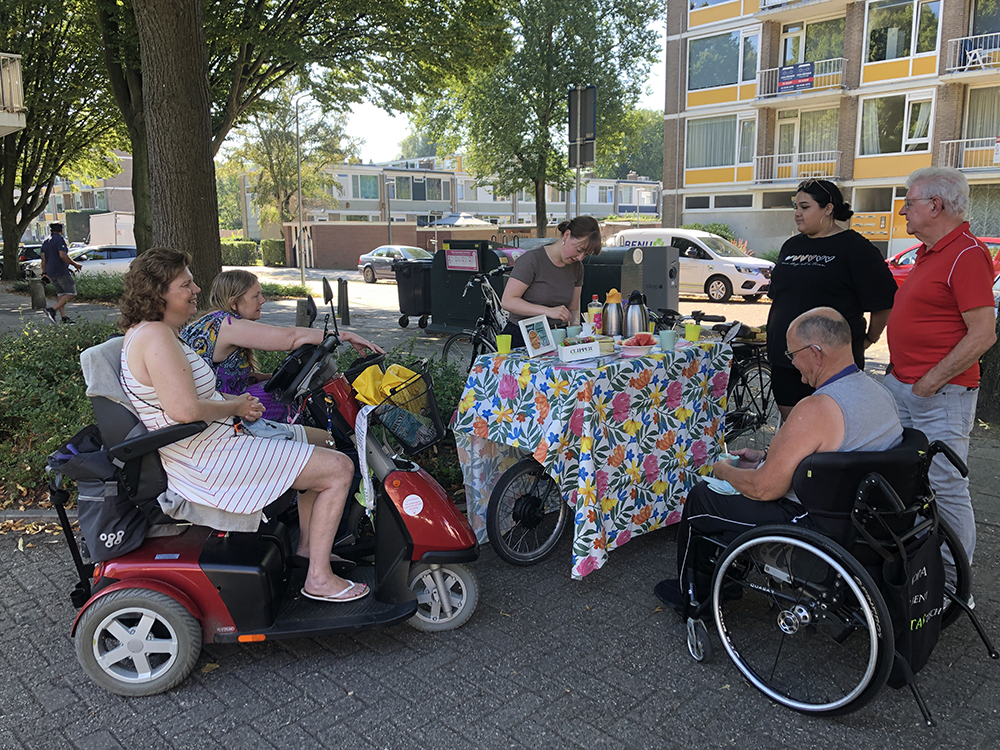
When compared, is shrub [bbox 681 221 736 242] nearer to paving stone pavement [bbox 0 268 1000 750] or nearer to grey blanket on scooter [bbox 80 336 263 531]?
paving stone pavement [bbox 0 268 1000 750]

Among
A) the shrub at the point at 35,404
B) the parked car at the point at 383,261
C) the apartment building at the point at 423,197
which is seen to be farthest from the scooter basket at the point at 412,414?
the apartment building at the point at 423,197

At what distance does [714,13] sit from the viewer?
2909 centimetres

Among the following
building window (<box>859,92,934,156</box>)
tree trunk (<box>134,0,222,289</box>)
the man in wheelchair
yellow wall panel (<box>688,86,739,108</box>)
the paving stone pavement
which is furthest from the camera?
yellow wall panel (<box>688,86,739,108</box>)

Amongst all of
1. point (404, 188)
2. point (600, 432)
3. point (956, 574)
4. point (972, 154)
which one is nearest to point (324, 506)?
point (600, 432)

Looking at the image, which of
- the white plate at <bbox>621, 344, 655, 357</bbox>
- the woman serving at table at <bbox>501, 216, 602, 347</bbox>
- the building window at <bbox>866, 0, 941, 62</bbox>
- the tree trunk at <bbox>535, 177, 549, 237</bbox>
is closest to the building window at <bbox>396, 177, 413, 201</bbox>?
the tree trunk at <bbox>535, 177, 549, 237</bbox>

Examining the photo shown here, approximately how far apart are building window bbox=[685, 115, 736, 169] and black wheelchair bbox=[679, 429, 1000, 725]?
29601 mm

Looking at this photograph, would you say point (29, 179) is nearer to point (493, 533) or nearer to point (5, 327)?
point (5, 327)

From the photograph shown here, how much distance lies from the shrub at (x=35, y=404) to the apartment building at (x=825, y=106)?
25.5 m

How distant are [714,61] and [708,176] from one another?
4.45 m

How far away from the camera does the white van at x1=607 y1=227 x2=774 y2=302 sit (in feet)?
57.6

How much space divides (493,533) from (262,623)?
1.29 m

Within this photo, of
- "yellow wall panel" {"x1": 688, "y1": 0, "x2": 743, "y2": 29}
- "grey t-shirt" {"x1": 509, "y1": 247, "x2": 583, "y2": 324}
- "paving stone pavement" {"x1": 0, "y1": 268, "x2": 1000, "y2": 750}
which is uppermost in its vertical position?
"yellow wall panel" {"x1": 688, "y1": 0, "x2": 743, "y2": 29}

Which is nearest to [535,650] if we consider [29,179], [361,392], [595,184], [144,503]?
[361,392]

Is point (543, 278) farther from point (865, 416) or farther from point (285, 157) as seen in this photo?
point (285, 157)
